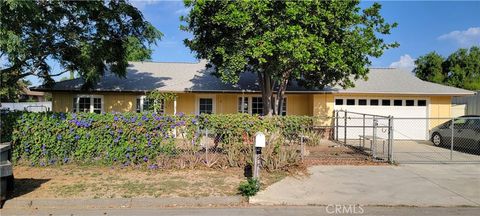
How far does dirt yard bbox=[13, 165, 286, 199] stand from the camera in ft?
25.4

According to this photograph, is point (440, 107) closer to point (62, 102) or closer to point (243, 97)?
point (243, 97)

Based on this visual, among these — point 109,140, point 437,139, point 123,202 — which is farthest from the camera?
point 437,139

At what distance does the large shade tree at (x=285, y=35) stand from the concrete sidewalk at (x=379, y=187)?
3769 mm

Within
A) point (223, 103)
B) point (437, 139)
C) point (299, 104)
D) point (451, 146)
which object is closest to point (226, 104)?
point (223, 103)

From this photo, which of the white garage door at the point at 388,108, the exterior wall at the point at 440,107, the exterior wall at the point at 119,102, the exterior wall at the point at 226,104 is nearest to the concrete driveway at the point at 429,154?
the white garage door at the point at 388,108

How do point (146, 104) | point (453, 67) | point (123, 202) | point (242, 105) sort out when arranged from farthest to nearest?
point (453, 67) < point (242, 105) < point (146, 104) < point (123, 202)

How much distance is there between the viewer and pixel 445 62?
46.0m

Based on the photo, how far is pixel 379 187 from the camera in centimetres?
A: 871

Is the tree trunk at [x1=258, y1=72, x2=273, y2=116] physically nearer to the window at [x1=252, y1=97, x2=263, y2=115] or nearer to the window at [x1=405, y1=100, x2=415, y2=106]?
the window at [x1=252, y1=97, x2=263, y2=115]

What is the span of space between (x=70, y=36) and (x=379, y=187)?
383 inches

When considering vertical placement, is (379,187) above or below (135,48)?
below

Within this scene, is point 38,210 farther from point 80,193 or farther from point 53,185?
point 53,185

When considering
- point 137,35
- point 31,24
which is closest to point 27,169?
point 31,24

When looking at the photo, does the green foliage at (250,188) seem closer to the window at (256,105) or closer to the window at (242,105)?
the window at (242,105)
